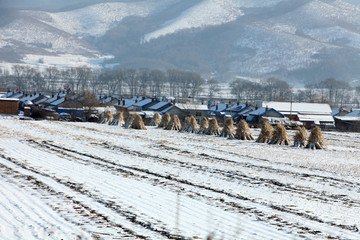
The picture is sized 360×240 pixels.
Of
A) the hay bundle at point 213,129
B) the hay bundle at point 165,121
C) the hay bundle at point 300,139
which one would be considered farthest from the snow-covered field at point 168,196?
the hay bundle at point 165,121

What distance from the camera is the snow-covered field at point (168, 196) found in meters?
10.2

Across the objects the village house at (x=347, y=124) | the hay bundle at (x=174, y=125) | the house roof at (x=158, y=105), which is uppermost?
the house roof at (x=158, y=105)

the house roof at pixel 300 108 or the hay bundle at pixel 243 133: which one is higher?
the house roof at pixel 300 108

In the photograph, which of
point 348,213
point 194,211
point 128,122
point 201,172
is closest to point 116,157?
point 201,172

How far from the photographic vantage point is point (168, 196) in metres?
13.7

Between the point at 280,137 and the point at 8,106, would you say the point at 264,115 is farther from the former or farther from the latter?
the point at 280,137

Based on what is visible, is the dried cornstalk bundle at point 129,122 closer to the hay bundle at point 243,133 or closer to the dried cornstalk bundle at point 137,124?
the dried cornstalk bundle at point 137,124

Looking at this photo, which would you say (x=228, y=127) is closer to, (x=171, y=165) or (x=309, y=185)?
(x=171, y=165)

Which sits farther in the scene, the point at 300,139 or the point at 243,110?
the point at 243,110

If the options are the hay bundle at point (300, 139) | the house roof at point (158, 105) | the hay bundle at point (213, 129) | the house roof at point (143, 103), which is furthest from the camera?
the house roof at point (143, 103)

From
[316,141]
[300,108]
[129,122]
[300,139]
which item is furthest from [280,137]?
[300,108]

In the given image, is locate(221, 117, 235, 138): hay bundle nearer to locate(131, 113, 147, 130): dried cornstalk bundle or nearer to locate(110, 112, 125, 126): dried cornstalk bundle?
locate(131, 113, 147, 130): dried cornstalk bundle

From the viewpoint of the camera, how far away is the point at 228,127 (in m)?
41.6

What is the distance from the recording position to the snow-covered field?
10156mm
